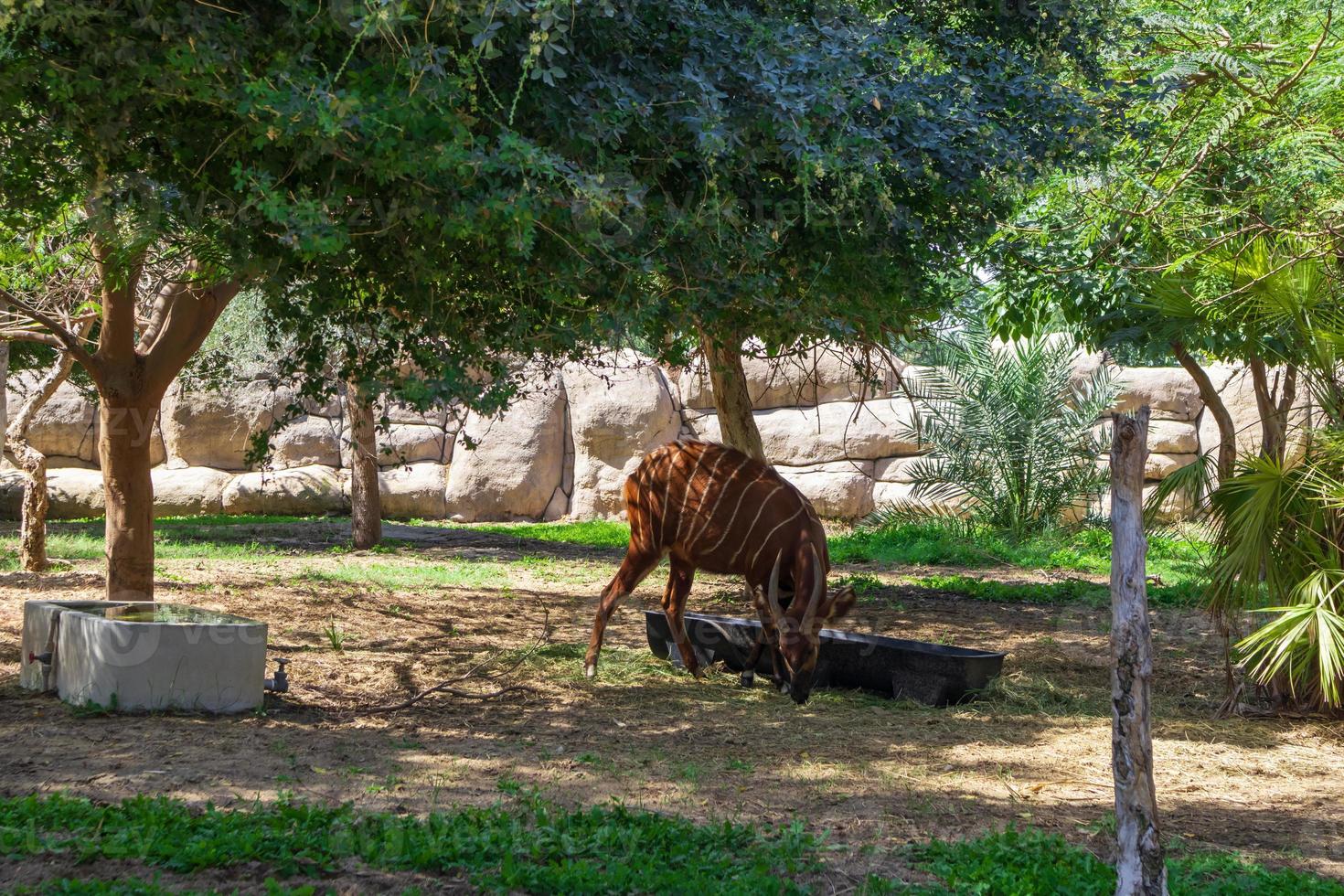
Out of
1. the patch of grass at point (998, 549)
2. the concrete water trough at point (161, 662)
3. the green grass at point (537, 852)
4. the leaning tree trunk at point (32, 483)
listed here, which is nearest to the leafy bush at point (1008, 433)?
the patch of grass at point (998, 549)

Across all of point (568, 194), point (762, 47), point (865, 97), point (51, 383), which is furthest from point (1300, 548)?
point (51, 383)

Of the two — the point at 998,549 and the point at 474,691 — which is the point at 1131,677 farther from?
the point at 998,549

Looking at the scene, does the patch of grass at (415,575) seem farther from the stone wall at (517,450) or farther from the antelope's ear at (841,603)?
the stone wall at (517,450)

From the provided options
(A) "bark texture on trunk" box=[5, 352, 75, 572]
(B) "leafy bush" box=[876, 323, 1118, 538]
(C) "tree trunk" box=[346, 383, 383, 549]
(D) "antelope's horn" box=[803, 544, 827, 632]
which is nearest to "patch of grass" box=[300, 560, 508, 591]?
(C) "tree trunk" box=[346, 383, 383, 549]

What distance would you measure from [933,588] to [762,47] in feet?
24.7

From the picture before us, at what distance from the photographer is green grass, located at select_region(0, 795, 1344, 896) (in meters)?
3.68

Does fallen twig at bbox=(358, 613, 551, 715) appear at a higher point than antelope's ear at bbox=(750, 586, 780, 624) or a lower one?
lower

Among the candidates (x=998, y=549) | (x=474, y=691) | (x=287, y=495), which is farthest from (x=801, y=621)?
(x=287, y=495)

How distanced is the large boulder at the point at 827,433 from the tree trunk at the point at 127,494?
12398mm

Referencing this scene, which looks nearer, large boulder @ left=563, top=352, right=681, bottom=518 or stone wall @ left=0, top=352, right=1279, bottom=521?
stone wall @ left=0, top=352, right=1279, bottom=521

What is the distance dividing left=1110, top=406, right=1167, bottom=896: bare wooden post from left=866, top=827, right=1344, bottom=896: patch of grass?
30 centimetres

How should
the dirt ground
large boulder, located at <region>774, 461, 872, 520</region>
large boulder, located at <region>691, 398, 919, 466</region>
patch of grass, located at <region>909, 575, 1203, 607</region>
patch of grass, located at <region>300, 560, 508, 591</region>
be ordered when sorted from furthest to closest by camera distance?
large boulder, located at <region>691, 398, 919, 466</region> < large boulder, located at <region>774, 461, 872, 520</region> < patch of grass, located at <region>300, 560, 508, 591</region> < patch of grass, located at <region>909, 575, 1203, 607</region> < the dirt ground

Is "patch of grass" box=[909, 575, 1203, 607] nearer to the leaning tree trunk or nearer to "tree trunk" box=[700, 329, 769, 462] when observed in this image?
"tree trunk" box=[700, 329, 769, 462]

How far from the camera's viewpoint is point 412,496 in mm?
20625
